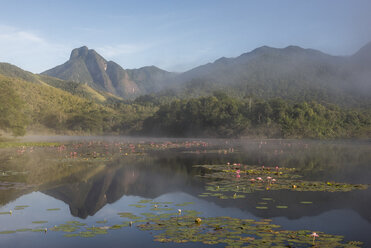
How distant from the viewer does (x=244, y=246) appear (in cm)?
905

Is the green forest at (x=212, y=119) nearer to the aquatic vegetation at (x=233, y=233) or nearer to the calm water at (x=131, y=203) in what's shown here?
the calm water at (x=131, y=203)

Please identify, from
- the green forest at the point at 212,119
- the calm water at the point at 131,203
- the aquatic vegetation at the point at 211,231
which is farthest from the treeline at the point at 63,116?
the aquatic vegetation at the point at 211,231

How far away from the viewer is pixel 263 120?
4085 inches

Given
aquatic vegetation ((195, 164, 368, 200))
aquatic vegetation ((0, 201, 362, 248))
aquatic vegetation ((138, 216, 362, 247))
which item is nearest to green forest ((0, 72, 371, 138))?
aquatic vegetation ((195, 164, 368, 200))

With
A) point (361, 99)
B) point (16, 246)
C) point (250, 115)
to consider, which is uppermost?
point (361, 99)

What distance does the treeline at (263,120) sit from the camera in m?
102

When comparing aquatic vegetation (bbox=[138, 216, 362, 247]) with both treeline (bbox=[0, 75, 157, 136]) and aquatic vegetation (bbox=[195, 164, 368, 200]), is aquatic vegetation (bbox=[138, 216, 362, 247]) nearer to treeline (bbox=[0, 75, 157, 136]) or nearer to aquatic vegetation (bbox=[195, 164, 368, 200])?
aquatic vegetation (bbox=[195, 164, 368, 200])

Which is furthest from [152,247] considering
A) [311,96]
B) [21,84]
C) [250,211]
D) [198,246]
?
[311,96]

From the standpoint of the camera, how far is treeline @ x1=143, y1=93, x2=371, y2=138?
335ft

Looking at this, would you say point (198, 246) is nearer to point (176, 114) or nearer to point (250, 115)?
point (250, 115)

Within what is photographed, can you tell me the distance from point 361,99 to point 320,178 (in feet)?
534

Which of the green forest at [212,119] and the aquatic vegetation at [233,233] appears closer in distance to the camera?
the aquatic vegetation at [233,233]

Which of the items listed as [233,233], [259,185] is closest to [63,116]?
[259,185]

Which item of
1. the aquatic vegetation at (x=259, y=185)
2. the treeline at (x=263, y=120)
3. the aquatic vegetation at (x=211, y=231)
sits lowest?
the aquatic vegetation at (x=211, y=231)
